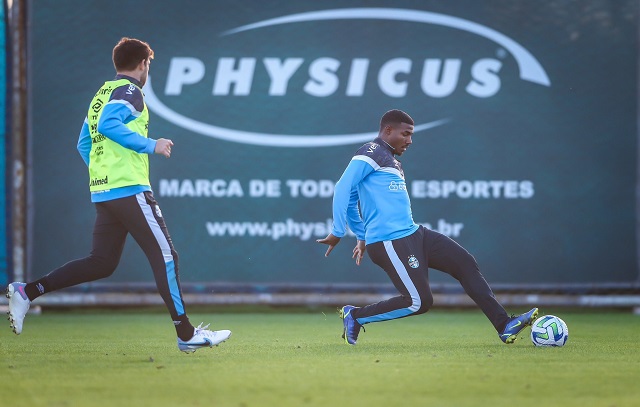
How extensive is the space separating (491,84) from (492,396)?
274 inches

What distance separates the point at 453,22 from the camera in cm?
1131

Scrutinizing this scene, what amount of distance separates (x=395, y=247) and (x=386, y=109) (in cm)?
405

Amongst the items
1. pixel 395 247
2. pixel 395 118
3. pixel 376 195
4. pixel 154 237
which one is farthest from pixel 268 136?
pixel 154 237

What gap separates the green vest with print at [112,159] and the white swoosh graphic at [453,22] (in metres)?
4.93

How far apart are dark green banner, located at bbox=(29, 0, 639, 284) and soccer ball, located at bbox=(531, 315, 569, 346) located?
13.4 feet

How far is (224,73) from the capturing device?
36.8 ft

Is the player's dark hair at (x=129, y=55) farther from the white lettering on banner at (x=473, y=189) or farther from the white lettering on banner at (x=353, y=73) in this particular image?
the white lettering on banner at (x=473, y=189)

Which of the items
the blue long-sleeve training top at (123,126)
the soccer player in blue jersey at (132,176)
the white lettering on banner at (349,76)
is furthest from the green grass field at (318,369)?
the white lettering on banner at (349,76)

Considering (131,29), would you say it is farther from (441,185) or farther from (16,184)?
(441,185)

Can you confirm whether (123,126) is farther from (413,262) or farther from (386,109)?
(386,109)

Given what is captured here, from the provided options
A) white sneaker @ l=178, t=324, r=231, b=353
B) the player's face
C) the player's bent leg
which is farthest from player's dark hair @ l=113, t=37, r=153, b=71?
the player's bent leg

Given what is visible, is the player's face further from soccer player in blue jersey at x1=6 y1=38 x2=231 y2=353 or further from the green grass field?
soccer player in blue jersey at x1=6 y1=38 x2=231 y2=353

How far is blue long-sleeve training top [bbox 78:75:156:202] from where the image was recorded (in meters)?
6.33

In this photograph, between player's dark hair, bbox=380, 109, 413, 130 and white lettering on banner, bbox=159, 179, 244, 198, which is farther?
white lettering on banner, bbox=159, 179, 244, 198
